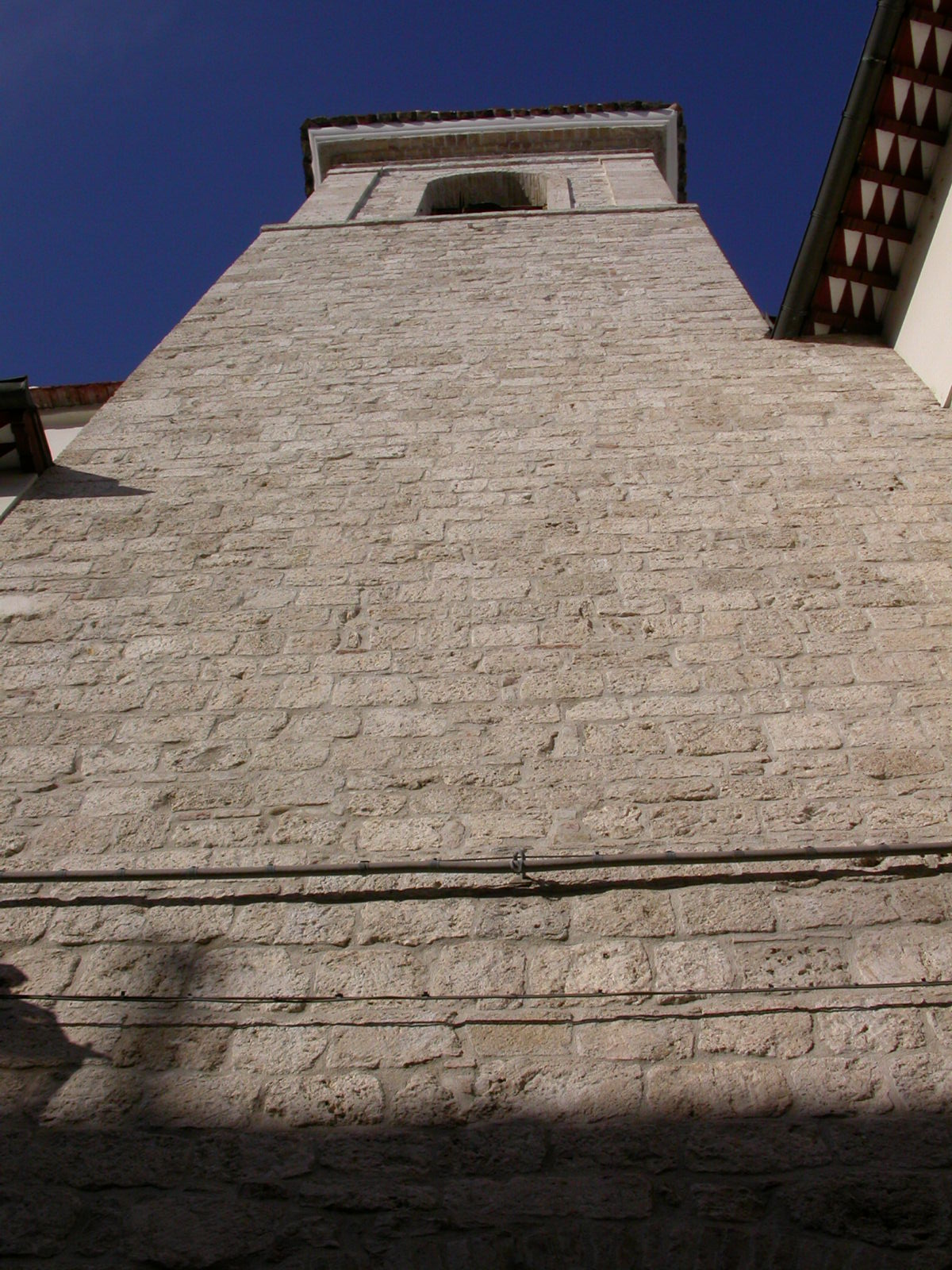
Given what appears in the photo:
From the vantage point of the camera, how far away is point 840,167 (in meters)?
5.46

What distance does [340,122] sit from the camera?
11695mm

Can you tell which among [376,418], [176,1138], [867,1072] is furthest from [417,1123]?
[376,418]

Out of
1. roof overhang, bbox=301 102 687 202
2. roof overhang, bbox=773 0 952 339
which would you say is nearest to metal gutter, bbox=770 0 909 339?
roof overhang, bbox=773 0 952 339

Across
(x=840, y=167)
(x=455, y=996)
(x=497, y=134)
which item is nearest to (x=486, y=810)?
(x=455, y=996)

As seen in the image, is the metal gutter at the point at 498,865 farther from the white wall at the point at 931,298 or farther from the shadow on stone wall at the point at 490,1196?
the white wall at the point at 931,298

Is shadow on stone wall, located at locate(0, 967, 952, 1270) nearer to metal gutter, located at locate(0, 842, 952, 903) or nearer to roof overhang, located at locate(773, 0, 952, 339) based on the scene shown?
metal gutter, located at locate(0, 842, 952, 903)

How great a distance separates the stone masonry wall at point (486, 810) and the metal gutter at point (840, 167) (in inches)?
10.6

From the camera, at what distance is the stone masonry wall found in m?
2.18

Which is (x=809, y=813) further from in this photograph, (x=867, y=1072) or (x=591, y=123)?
(x=591, y=123)

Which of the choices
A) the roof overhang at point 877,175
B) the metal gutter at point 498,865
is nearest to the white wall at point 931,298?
the roof overhang at point 877,175

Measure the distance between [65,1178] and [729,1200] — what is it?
4.70ft

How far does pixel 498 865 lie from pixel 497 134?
10.5 metres

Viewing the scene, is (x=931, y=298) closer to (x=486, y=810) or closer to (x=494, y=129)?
(x=486, y=810)

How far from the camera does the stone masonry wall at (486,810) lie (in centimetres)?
218
